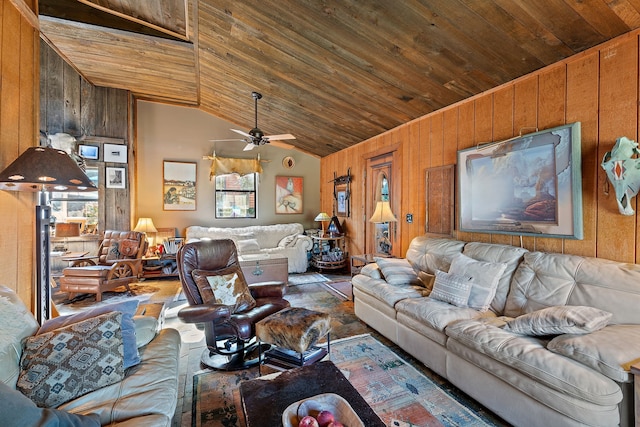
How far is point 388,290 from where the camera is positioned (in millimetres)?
2871

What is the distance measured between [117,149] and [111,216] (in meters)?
1.30

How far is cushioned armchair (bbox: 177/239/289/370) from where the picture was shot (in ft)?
7.29

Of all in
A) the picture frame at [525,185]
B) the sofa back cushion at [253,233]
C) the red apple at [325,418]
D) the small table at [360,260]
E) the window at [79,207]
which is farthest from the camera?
the sofa back cushion at [253,233]

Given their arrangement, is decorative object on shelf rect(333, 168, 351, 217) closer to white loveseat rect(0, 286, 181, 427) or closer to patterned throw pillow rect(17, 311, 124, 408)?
white loveseat rect(0, 286, 181, 427)

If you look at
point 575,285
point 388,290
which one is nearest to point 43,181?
point 388,290

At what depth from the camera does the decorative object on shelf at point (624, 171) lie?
190 cm

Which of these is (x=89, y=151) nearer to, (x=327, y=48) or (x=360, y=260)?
(x=327, y=48)

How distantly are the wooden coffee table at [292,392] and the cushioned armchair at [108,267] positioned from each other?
12.4 ft

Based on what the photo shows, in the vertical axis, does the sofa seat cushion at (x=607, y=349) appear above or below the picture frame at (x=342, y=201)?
below

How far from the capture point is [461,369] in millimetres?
1989

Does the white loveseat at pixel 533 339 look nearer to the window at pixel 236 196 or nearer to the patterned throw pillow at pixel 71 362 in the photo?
the patterned throw pillow at pixel 71 362

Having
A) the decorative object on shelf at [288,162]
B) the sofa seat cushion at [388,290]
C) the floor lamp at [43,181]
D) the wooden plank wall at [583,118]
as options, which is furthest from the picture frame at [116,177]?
the wooden plank wall at [583,118]

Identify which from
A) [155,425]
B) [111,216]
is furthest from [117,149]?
[155,425]

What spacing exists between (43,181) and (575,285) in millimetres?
3668
